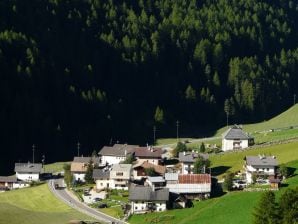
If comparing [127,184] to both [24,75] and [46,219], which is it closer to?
[46,219]

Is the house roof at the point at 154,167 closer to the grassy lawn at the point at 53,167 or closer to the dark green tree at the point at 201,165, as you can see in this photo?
the dark green tree at the point at 201,165

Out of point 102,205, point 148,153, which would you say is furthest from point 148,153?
point 102,205

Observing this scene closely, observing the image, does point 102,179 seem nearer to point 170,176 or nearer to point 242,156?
point 170,176

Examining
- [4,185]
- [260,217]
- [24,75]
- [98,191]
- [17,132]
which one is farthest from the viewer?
[24,75]

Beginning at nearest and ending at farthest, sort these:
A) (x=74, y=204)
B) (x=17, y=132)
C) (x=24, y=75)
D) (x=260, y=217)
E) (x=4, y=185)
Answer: (x=260, y=217) → (x=74, y=204) → (x=4, y=185) → (x=17, y=132) → (x=24, y=75)

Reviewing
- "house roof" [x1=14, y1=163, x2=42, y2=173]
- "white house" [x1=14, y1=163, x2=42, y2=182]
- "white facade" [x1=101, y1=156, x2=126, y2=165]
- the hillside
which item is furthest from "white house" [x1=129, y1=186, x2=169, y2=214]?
the hillside

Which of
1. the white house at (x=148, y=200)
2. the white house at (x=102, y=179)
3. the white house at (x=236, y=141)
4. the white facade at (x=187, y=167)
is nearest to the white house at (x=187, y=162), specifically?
the white facade at (x=187, y=167)

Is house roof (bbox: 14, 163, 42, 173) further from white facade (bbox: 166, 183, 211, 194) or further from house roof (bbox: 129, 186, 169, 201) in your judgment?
white facade (bbox: 166, 183, 211, 194)

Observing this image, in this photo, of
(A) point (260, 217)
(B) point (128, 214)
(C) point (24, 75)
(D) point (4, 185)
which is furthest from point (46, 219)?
(C) point (24, 75)
